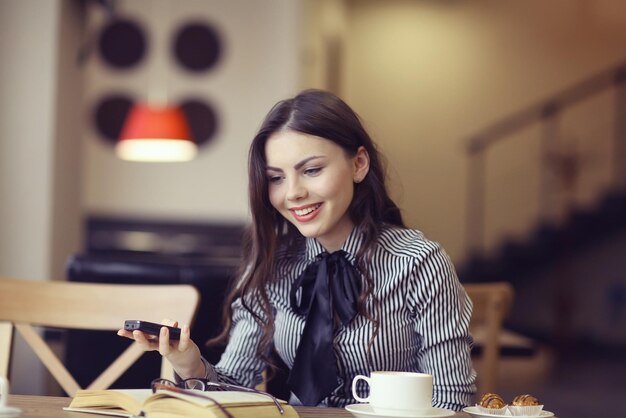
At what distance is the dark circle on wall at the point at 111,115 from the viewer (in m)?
8.15

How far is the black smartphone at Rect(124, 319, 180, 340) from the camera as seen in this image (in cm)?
151

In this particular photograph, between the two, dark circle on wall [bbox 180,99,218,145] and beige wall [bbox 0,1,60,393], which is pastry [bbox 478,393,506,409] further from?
dark circle on wall [bbox 180,99,218,145]

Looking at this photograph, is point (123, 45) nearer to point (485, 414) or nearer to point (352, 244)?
point (352, 244)

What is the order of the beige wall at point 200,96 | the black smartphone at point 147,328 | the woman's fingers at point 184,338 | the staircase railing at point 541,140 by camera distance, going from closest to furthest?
the black smartphone at point 147,328
the woman's fingers at point 184,338
the beige wall at point 200,96
the staircase railing at point 541,140

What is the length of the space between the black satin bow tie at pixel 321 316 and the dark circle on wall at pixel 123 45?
650 centimetres

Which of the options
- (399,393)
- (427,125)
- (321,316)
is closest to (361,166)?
(321,316)

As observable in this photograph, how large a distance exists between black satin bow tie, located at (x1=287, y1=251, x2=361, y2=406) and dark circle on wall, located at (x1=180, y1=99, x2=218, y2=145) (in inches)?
245

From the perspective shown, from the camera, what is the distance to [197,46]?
8.05 meters

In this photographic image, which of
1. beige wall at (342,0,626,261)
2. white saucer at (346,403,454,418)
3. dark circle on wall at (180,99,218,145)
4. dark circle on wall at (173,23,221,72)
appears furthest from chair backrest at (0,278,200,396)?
beige wall at (342,0,626,261)

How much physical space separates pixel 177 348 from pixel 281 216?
0.48 metres

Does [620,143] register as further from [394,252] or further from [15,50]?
[394,252]

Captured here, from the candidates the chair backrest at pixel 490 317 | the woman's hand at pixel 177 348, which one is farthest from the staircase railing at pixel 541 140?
the woman's hand at pixel 177 348

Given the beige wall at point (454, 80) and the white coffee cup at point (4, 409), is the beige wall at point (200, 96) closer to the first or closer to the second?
the beige wall at point (454, 80)

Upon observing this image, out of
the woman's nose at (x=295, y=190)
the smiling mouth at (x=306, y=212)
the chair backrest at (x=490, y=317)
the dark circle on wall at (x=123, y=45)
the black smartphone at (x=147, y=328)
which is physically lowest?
the chair backrest at (x=490, y=317)
